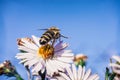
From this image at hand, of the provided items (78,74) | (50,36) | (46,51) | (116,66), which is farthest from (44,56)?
(116,66)

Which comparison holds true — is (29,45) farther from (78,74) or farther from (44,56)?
(78,74)

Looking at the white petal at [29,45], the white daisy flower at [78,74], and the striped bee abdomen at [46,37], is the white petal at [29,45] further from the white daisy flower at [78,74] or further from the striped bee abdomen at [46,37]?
the white daisy flower at [78,74]

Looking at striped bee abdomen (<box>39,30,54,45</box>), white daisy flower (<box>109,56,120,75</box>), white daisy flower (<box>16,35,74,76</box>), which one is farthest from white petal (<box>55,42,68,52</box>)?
white daisy flower (<box>109,56,120,75</box>)

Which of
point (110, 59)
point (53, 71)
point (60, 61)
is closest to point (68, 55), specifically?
point (60, 61)

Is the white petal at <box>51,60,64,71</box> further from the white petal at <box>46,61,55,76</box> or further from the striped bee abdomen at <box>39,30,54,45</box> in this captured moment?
the striped bee abdomen at <box>39,30,54,45</box>

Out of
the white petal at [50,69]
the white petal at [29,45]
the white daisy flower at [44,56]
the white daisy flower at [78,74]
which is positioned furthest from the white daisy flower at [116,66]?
the white petal at [29,45]

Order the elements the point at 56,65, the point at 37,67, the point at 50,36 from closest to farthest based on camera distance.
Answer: the point at 37,67 < the point at 56,65 < the point at 50,36
